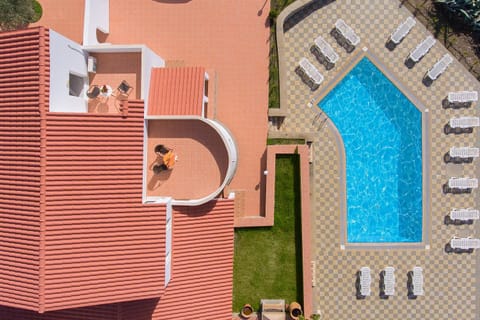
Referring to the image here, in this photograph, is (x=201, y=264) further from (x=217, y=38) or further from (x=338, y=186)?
(x=217, y=38)

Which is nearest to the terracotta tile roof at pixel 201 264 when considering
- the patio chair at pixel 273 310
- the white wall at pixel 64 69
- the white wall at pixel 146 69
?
the patio chair at pixel 273 310

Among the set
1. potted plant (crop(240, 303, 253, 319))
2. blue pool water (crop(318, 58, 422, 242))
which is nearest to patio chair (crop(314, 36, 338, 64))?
blue pool water (crop(318, 58, 422, 242))

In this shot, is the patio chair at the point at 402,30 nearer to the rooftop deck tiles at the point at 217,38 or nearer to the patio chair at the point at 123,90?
the rooftop deck tiles at the point at 217,38

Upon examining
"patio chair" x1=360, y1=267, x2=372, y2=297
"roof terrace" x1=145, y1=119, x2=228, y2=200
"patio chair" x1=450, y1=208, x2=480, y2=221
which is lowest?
"patio chair" x1=360, y1=267, x2=372, y2=297

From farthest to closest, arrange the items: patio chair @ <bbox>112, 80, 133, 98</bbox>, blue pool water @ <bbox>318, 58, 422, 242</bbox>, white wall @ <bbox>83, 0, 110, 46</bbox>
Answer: blue pool water @ <bbox>318, 58, 422, 242</bbox> < white wall @ <bbox>83, 0, 110, 46</bbox> < patio chair @ <bbox>112, 80, 133, 98</bbox>

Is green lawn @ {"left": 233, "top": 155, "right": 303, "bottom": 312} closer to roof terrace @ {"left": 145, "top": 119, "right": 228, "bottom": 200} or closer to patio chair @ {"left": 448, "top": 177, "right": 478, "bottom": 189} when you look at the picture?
roof terrace @ {"left": 145, "top": 119, "right": 228, "bottom": 200}
